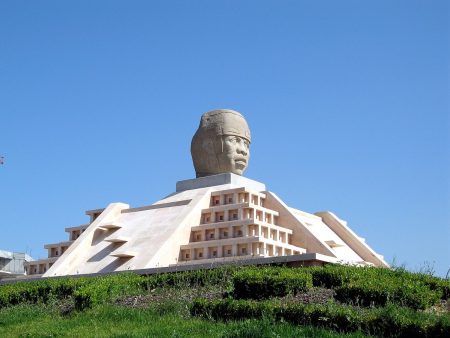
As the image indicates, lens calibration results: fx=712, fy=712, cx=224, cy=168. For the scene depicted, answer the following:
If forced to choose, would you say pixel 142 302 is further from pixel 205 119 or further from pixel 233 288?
pixel 205 119

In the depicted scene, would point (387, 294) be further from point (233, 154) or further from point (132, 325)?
point (233, 154)

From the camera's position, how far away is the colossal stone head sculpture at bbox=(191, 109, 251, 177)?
28594 mm

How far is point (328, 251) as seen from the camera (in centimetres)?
2325

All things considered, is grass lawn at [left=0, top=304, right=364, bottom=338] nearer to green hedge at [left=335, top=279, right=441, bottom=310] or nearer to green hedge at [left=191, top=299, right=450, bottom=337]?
green hedge at [left=191, top=299, right=450, bottom=337]

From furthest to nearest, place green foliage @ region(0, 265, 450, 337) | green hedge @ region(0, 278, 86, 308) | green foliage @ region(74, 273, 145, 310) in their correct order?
1. green hedge @ region(0, 278, 86, 308)
2. green foliage @ region(74, 273, 145, 310)
3. green foliage @ region(0, 265, 450, 337)

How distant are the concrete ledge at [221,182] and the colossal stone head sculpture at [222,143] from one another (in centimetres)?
59

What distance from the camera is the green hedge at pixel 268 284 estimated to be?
14.3 m

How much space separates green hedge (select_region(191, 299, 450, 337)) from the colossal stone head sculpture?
15362 millimetres

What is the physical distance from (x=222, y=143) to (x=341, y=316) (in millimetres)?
17572

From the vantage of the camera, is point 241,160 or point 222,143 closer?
point 222,143

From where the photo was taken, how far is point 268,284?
566 inches

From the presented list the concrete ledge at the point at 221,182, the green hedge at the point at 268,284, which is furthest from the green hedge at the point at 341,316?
the concrete ledge at the point at 221,182

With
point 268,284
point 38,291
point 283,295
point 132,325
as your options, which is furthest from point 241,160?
point 132,325

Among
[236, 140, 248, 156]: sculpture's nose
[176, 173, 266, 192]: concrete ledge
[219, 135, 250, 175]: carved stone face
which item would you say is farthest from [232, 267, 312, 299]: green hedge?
[236, 140, 248, 156]: sculpture's nose
